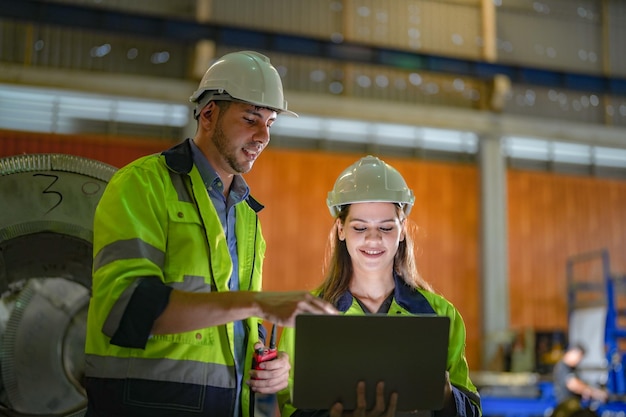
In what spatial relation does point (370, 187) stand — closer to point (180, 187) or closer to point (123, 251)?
point (180, 187)

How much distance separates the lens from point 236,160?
9.78ft

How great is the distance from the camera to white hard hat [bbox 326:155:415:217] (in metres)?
3.62

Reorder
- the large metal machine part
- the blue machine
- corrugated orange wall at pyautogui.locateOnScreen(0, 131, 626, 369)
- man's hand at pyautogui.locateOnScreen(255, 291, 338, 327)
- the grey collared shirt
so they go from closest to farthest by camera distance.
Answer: man's hand at pyautogui.locateOnScreen(255, 291, 338, 327)
the grey collared shirt
the large metal machine part
the blue machine
corrugated orange wall at pyautogui.locateOnScreen(0, 131, 626, 369)

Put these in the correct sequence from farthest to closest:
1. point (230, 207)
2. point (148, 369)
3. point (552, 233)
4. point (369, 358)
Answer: point (552, 233) → point (230, 207) → point (148, 369) → point (369, 358)

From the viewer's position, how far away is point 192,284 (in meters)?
2.71

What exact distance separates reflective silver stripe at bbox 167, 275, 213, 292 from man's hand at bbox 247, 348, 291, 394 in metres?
0.42

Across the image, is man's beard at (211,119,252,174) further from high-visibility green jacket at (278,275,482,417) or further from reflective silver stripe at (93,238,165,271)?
high-visibility green jacket at (278,275,482,417)

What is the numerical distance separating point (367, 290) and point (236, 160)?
104 centimetres

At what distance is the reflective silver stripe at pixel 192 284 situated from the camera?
268 centimetres

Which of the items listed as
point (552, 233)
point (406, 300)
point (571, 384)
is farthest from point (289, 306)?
point (552, 233)

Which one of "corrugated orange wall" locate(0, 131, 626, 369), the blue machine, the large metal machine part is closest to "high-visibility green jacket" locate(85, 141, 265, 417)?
the large metal machine part

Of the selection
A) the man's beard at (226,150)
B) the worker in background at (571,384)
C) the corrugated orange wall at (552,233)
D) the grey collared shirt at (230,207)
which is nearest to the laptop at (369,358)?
the grey collared shirt at (230,207)

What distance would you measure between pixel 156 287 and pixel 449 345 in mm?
1430

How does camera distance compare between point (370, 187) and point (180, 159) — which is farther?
point (370, 187)
